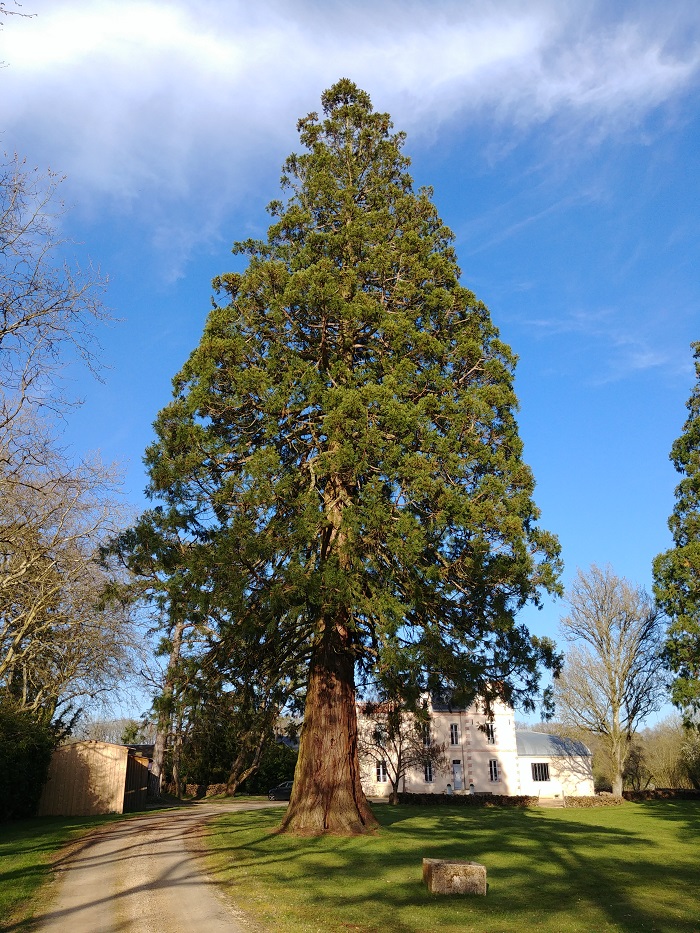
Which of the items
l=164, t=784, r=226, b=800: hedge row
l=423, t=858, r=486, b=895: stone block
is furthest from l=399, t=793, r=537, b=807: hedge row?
l=423, t=858, r=486, b=895: stone block

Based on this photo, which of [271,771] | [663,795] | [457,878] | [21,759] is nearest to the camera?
[457,878]

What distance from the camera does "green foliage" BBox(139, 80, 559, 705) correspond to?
46.5ft

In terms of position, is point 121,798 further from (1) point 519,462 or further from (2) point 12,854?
(1) point 519,462

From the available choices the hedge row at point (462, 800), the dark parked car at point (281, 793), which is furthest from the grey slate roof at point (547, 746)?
the dark parked car at point (281, 793)

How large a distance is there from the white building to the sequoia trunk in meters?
35.5

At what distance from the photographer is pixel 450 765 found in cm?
4825

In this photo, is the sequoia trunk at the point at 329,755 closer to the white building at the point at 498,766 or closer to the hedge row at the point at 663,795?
the hedge row at the point at 663,795

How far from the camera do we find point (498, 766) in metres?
50.1

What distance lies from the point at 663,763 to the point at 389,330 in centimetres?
4179

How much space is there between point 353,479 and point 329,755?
601 centimetres

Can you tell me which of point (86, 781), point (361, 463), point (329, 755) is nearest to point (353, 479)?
point (361, 463)

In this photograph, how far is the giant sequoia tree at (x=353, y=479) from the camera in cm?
1423

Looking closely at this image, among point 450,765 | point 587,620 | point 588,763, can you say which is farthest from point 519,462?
point 588,763

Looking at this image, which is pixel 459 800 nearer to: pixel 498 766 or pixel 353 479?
pixel 498 766
